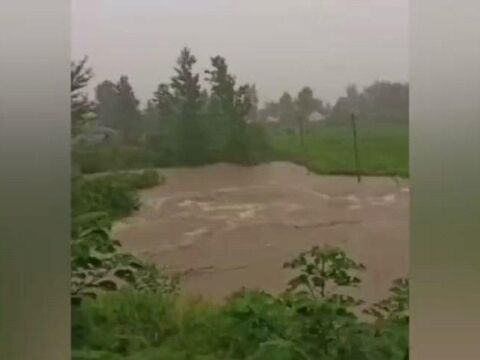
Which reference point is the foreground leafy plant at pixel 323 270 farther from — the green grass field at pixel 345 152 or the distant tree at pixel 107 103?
the distant tree at pixel 107 103

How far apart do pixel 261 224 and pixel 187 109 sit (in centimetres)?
23

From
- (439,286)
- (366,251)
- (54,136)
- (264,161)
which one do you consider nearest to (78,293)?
(54,136)

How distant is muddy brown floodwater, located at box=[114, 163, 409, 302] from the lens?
129 cm

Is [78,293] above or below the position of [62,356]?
above

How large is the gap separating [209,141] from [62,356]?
17.4 inches

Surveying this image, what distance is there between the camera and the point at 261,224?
1300 millimetres

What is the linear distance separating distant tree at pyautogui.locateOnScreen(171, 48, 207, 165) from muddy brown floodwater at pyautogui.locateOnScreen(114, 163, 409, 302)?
33 millimetres

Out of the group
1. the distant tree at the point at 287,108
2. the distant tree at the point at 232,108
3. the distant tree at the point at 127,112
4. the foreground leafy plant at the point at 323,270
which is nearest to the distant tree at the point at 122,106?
the distant tree at the point at 127,112

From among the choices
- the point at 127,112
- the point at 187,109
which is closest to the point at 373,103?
the point at 187,109

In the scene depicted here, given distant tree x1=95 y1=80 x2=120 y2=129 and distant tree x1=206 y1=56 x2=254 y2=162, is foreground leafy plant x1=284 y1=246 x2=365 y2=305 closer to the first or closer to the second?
distant tree x1=206 y1=56 x2=254 y2=162

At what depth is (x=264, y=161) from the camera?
51.3 inches

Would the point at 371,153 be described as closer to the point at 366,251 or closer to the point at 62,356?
the point at 366,251

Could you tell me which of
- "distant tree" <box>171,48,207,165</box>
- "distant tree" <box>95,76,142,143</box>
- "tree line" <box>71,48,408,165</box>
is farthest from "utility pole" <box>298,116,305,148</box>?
"distant tree" <box>95,76,142,143</box>

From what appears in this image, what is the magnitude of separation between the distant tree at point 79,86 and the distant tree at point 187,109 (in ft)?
0.49
